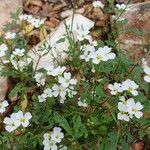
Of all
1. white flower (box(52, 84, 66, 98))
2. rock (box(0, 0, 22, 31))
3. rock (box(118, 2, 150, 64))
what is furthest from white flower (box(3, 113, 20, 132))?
rock (box(0, 0, 22, 31))

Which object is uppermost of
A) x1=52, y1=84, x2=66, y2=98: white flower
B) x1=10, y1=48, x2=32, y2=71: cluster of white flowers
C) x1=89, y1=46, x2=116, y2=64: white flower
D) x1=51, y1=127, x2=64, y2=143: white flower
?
x1=89, y1=46, x2=116, y2=64: white flower

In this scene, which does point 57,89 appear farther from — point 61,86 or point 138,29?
point 138,29

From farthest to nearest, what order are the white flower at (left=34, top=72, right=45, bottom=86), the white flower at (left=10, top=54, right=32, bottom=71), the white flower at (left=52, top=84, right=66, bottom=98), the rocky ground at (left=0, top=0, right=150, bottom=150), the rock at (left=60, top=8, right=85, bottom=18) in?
the rock at (left=60, top=8, right=85, bottom=18)
the rocky ground at (left=0, top=0, right=150, bottom=150)
the white flower at (left=34, top=72, right=45, bottom=86)
the white flower at (left=10, top=54, right=32, bottom=71)
the white flower at (left=52, top=84, right=66, bottom=98)

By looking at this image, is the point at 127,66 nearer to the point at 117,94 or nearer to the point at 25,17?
the point at 117,94

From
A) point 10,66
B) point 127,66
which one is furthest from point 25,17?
point 127,66

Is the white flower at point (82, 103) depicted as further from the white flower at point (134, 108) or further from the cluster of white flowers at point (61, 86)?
the white flower at point (134, 108)

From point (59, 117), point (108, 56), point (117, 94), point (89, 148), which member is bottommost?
point (89, 148)

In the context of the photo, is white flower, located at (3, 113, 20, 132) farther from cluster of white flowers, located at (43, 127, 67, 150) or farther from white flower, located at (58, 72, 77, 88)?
white flower, located at (58, 72, 77, 88)
